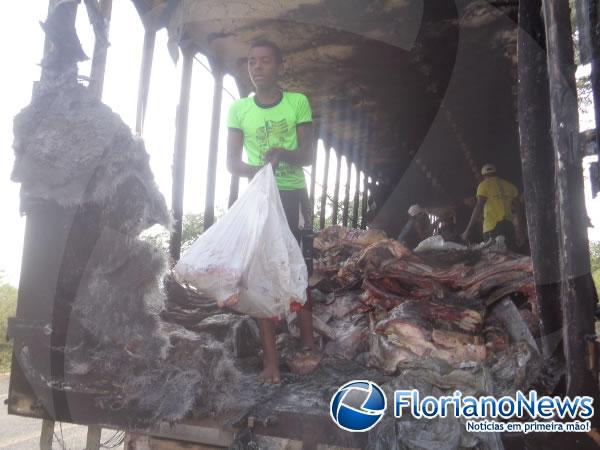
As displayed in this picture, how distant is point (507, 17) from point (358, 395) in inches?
193

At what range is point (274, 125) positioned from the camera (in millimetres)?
2801

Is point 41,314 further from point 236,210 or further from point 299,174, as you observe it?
point 299,174

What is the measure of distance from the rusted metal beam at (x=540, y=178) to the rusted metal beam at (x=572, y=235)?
118mm

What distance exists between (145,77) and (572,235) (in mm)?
3591

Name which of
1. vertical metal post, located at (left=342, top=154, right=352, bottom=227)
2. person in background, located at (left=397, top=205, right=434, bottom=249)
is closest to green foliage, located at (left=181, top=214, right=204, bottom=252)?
vertical metal post, located at (left=342, top=154, right=352, bottom=227)

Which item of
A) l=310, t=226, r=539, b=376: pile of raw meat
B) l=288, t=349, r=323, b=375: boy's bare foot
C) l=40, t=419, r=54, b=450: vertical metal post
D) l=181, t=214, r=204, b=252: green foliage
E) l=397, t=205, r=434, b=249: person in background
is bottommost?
l=40, t=419, r=54, b=450: vertical metal post

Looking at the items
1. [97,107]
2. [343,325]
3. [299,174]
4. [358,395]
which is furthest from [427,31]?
[358,395]

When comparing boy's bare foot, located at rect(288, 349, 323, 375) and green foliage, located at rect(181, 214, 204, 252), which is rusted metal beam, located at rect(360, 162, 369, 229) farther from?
boy's bare foot, located at rect(288, 349, 323, 375)

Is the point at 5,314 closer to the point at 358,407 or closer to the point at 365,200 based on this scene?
the point at 365,200

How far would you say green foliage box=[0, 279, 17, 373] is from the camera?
10.4 meters

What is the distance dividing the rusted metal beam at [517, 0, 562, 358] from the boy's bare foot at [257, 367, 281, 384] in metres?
1.21

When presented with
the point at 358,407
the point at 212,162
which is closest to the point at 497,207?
the point at 212,162

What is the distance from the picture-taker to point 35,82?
6.73ft

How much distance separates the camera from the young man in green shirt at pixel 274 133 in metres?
2.72
